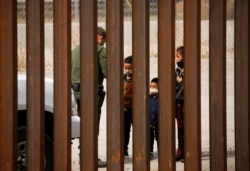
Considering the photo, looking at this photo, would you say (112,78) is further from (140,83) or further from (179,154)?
(179,154)

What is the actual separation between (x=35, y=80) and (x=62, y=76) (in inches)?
5.3

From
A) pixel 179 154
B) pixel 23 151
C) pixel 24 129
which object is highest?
pixel 24 129

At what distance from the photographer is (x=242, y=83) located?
3.01 metres

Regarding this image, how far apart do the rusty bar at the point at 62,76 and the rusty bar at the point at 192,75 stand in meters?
0.60

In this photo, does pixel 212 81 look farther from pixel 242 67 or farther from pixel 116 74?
pixel 116 74

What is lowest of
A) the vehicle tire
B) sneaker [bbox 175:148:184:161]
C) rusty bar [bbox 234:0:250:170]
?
sneaker [bbox 175:148:184:161]

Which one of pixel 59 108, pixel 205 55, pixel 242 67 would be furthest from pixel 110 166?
pixel 205 55

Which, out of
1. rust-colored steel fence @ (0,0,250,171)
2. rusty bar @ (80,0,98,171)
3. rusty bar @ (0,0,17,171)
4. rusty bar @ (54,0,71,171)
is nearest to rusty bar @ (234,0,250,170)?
rust-colored steel fence @ (0,0,250,171)

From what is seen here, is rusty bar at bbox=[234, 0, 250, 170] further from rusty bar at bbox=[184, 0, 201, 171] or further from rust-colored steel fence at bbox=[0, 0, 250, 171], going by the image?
rusty bar at bbox=[184, 0, 201, 171]

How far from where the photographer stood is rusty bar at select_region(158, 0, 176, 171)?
2.85 meters

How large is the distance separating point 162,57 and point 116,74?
25cm

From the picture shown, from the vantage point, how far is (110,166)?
2.90 m

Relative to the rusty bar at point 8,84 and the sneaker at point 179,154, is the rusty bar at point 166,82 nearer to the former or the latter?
the rusty bar at point 8,84

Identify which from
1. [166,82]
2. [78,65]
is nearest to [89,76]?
[166,82]
